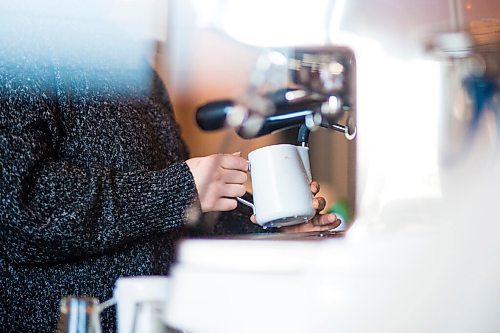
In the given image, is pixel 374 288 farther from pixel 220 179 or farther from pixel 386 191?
pixel 220 179

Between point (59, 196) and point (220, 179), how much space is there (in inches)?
Answer: 6.1

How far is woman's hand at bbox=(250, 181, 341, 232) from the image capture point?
2.15 ft

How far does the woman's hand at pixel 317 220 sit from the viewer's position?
66 cm

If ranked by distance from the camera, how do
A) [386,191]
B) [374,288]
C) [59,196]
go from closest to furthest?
[374,288] < [386,191] < [59,196]

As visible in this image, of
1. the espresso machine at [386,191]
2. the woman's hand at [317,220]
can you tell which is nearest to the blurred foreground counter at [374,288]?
the espresso machine at [386,191]

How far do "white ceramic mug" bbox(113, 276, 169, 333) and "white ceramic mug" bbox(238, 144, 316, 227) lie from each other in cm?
27

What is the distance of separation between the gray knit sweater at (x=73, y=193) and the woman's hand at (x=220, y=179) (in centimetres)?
1

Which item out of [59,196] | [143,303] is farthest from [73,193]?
[143,303]

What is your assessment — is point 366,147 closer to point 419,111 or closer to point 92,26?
point 419,111

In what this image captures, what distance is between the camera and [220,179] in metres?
0.70

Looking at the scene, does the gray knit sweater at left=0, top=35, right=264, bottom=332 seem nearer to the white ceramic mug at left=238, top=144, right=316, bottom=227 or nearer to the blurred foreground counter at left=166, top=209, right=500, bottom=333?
the white ceramic mug at left=238, top=144, right=316, bottom=227

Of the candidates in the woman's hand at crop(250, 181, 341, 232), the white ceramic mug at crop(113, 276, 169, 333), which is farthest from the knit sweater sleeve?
the white ceramic mug at crop(113, 276, 169, 333)

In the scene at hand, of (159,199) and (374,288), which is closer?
(374,288)

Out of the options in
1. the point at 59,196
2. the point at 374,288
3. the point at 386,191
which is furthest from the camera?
the point at 59,196
